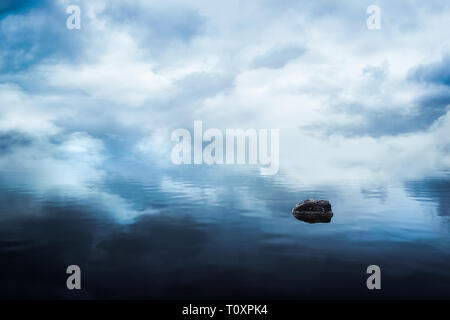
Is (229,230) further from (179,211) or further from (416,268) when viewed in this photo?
(416,268)

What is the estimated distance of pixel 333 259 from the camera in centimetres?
1498

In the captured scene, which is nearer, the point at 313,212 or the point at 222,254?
the point at 222,254

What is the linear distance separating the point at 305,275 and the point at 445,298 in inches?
236

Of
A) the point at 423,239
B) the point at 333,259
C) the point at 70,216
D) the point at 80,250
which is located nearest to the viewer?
the point at 333,259

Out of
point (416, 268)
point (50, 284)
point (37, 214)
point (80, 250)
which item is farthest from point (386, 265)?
point (37, 214)

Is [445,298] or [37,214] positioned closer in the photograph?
[445,298]

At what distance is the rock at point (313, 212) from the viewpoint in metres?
24.6

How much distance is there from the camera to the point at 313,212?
83.4 feet

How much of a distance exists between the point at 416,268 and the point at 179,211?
22328 millimetres

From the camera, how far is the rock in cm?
2461

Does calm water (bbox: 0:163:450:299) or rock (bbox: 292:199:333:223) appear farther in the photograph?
rock (bbox: 292:199:333:223)

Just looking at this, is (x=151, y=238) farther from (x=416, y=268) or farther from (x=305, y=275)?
(x=416, y=268)

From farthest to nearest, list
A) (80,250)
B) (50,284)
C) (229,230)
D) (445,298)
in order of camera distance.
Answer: (229,230) < (80,250) < (50,284) < (445,298)

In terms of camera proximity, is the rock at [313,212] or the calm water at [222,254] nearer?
the calm water at [222,254]
